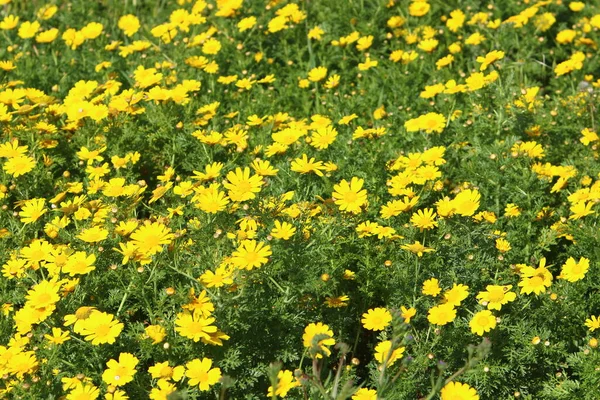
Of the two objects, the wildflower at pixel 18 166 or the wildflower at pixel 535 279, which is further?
the wildflower at pixel 18 166

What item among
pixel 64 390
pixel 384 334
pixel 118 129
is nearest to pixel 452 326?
pixel 384 334

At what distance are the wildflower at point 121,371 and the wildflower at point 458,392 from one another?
41.3 inches

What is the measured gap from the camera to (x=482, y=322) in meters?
3.39

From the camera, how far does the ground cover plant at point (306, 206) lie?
3340 millimetres

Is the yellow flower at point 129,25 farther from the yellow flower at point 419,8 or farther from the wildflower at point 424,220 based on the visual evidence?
the wildflower at point 424,220

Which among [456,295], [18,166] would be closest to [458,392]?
[456,295]

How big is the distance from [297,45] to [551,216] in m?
2.15

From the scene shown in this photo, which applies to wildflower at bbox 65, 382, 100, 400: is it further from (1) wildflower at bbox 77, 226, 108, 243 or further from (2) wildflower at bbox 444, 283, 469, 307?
(2) wildflower at bbox 444, 283, 469, 307

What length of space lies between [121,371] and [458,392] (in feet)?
3.73

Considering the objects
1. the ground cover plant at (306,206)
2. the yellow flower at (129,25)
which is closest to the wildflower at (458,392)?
the ground cover plant at (306,206)

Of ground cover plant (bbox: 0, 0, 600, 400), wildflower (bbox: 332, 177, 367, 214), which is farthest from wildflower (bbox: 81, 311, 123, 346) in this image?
wildflower (bbox: 332, 177, 367, 214)

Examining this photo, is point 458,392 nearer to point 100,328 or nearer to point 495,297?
point 495,297

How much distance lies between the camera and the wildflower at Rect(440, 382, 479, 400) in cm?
314

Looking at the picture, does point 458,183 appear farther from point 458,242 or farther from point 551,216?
point 458,242
